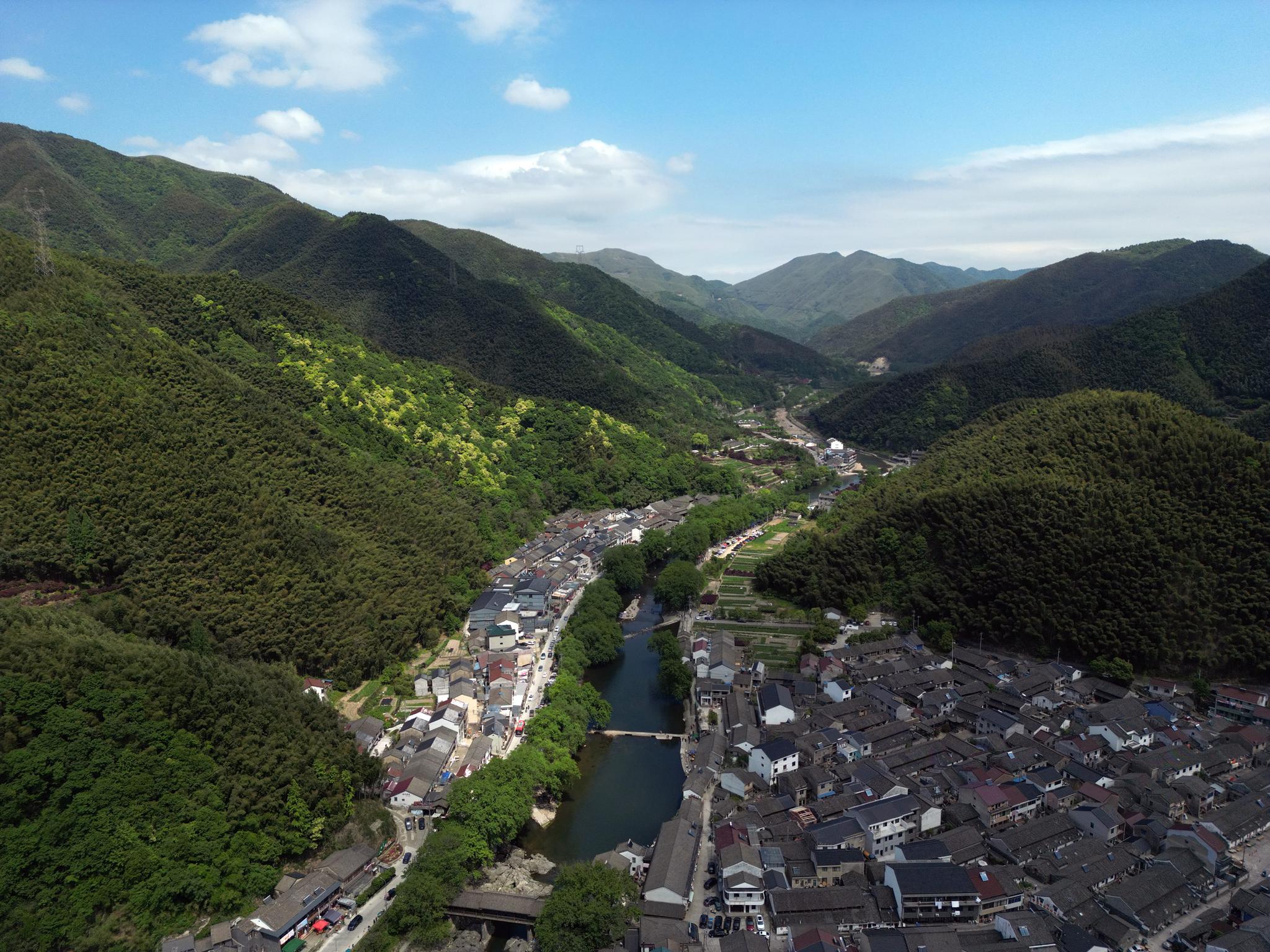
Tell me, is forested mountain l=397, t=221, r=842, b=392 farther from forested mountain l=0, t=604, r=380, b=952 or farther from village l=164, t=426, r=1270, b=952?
forested mountain l=0, t=604, r=380, b=952

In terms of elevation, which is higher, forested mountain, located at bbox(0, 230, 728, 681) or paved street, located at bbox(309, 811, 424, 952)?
forested mountain, located at bbox(0, 230, 728, 681)

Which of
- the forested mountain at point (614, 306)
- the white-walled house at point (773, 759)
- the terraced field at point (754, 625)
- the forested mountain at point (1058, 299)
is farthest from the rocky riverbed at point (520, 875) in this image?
the forested mountain at point (1058, 299)

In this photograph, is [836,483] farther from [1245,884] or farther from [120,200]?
[120,200]

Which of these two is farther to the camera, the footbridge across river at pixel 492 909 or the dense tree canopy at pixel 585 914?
the footbridge across river at pixel 492 909

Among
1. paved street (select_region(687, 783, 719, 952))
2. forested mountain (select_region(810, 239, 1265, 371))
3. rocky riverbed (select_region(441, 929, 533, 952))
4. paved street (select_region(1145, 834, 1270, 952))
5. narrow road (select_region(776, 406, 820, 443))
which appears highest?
forested mountain (select_region(810, 239, 1265, 371))

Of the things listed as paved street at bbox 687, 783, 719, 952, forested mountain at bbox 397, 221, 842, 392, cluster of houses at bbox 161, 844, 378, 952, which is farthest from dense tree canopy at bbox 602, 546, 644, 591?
forested mountain at bbox 397, 221, 842, 392

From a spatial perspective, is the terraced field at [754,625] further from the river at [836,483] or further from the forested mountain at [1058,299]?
the forested mountain at [1058,299]

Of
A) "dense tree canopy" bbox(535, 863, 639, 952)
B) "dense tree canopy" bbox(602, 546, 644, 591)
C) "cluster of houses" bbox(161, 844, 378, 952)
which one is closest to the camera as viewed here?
"dense tree canopy" bbox(535, 863, 639, 952)

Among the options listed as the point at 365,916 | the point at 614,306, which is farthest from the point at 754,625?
the point at 614,306
